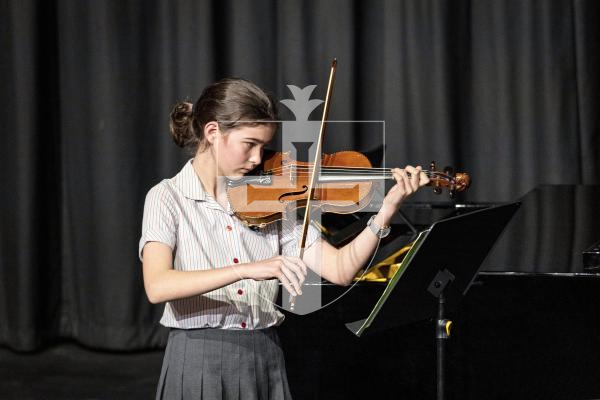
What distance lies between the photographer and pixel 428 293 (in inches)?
65.9

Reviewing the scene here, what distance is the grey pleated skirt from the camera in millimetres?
1632

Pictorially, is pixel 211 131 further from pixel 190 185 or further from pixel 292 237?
pixel 292 237

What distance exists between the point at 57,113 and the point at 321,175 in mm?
2403

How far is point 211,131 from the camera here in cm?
168

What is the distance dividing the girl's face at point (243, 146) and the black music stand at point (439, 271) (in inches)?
15.3

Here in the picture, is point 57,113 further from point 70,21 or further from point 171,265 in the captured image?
point 171,265

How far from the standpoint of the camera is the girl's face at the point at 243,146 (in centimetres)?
164

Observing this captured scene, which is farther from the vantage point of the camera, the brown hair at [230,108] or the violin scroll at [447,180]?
the violin scroll at [447,180]

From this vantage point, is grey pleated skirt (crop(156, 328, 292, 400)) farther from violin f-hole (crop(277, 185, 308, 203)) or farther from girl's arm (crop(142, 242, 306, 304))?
violin f-hole (crop(277, 185, 308, 203))

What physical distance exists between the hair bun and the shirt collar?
102 millimetres

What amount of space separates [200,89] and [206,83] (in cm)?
4

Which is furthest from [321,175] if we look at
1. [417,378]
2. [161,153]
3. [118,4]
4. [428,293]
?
[118,4]

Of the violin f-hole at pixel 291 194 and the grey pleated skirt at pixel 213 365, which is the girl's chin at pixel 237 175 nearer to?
the violin f-hole at pixel 291 194

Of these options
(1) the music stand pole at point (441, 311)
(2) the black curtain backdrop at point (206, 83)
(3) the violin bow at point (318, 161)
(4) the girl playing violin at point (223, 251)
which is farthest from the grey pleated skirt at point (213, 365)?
(2) the black curtain backdrop at point (206, 83)
